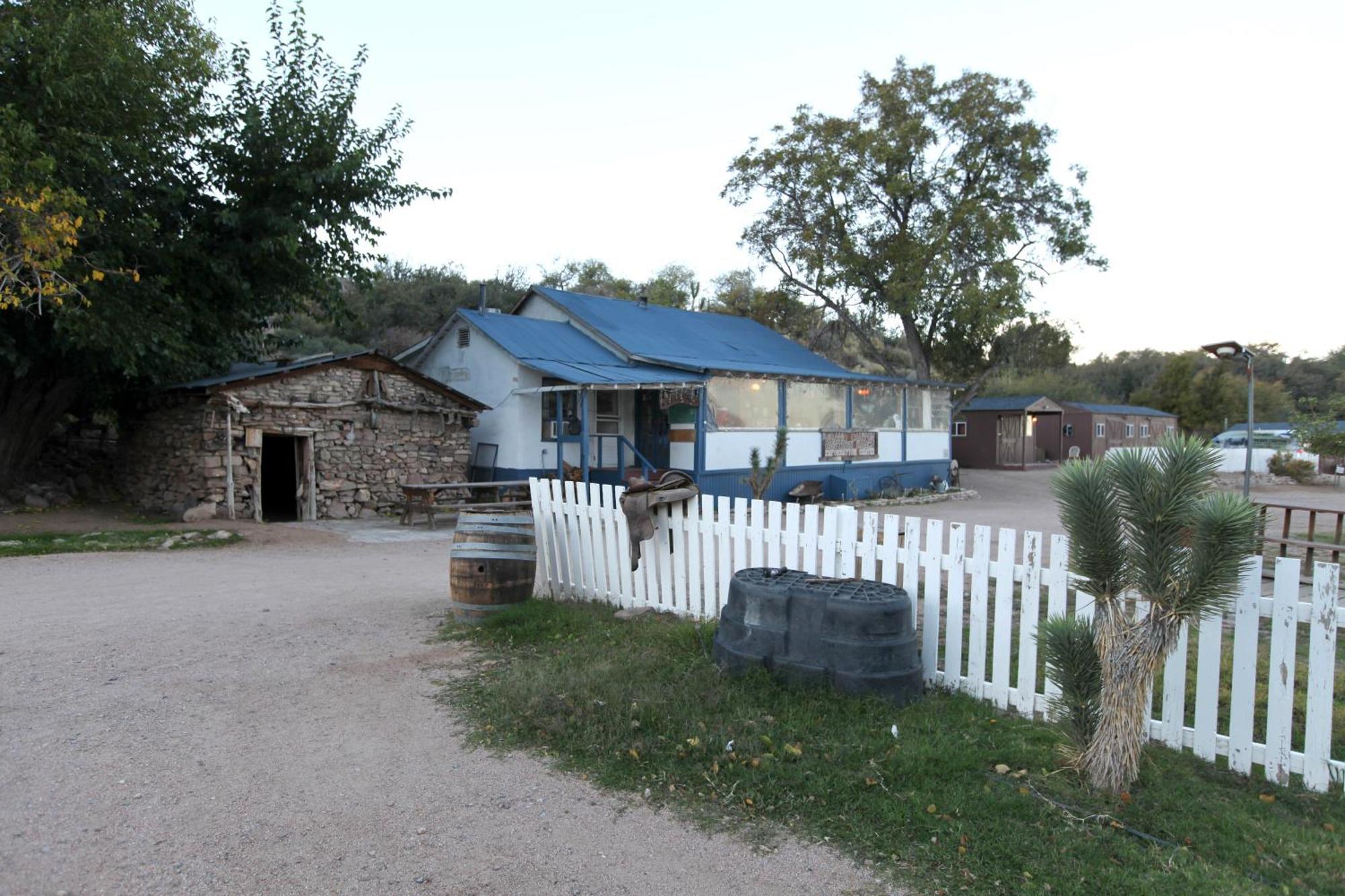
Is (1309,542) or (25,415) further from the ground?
(25,415)

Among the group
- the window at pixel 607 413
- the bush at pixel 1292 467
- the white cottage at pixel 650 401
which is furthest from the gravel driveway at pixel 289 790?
the bush at pixel 1292 467

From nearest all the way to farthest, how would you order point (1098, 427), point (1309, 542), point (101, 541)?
point (1309, 542) < point (101, 541) < point (1098, 427)

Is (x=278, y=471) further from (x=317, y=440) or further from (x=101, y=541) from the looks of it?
(x=101, y=541)

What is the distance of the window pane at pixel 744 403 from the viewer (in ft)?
62.6

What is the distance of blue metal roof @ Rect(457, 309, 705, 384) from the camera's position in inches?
698

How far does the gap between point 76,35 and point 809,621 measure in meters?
14.1

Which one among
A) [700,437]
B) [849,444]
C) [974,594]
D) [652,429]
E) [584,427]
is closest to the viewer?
[974,594]

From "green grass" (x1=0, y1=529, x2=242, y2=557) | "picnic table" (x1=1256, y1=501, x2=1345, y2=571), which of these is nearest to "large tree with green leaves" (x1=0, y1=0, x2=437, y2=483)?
"green grass" (x1=0, y1=529, x2=242, y2=557)

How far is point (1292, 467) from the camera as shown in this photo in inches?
1164

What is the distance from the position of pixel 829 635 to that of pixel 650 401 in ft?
51.8

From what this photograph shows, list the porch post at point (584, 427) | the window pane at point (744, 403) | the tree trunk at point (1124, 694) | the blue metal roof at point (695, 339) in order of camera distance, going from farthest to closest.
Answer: the blue metal roof at point (695, 339)
the window pane at point (744, 403)
the porch post at point (584, 427)
the tree trunk at point (1124, 694)

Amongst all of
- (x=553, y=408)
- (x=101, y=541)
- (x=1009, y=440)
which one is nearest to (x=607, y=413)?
(x=553, y=408)

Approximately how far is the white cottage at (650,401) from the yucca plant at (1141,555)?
42.6 ft

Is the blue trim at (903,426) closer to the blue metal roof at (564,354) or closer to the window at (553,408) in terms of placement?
the blue metal roof at (564,354)
